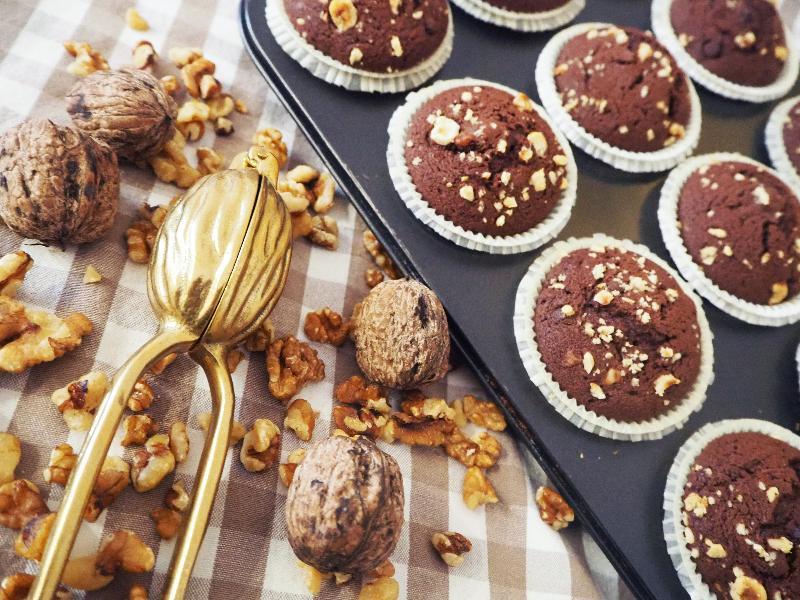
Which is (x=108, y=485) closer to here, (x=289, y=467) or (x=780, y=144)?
(x=289, y=467)

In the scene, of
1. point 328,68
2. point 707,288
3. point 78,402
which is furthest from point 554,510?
point 328,68

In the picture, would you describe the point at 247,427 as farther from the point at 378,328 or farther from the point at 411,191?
the point at 411,191

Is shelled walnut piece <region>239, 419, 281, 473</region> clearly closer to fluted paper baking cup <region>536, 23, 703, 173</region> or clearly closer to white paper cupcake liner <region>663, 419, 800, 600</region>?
white paper cupcake liner <region>663, 419, 800, 600</region>

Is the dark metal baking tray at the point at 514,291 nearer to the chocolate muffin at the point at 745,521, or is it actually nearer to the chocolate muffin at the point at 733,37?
the chocolate muffin at the point at 745,521

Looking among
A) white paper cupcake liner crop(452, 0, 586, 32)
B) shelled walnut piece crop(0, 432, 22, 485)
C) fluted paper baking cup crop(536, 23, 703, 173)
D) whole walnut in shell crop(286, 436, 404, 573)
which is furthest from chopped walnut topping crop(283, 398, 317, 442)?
white paper cupcake liner crop(452, 0, 586, 32)

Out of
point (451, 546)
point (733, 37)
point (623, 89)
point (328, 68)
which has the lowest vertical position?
point (451, 546)
